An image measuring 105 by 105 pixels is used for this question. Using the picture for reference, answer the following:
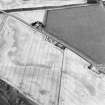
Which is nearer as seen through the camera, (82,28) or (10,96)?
(10,96)

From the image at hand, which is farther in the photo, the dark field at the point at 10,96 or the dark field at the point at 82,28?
the dark field at the point at 82,28

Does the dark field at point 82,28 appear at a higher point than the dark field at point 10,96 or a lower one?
higher

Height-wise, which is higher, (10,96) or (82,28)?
(82,28)

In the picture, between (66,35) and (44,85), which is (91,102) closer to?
(44,85)

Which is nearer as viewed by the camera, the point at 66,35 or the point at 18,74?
the point at 18,74

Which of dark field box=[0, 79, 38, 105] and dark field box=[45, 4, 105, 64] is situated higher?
dark field box=[45, 4, 105, 64]

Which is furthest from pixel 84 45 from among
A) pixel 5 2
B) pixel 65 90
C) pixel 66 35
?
pixel 5 2

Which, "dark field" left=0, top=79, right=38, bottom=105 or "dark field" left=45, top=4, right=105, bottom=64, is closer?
"dark field" left=0, top=79, right=38, bottom=105

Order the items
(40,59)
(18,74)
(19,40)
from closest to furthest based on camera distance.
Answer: (18,74) → (40,59) → (19,40)
